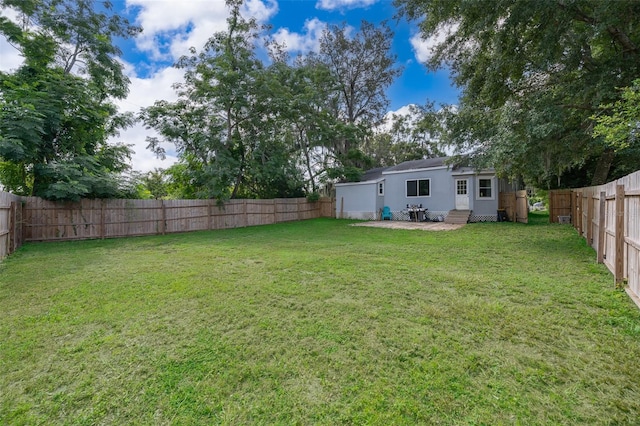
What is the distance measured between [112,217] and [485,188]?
52.9 feet

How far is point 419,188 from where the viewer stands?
15.3 m

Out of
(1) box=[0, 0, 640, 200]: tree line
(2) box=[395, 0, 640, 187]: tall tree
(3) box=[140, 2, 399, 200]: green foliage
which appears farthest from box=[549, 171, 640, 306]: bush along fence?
(3) box=[140, 2, 399, 200]: green foliage

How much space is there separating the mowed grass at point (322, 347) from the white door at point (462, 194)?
8.97 m

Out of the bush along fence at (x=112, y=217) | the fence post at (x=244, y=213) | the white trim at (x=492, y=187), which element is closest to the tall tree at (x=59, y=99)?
the bush along fence at (x=112, y=217)

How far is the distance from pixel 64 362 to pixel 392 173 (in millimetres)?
15556

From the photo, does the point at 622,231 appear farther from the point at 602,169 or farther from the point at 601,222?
the point at 602,169

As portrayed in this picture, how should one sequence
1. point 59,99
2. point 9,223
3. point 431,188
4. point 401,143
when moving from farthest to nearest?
point 401,143 < point 431,188 < point 59,99 < point 9,223

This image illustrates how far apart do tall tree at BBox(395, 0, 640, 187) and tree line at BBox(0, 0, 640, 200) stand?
0.04 metres

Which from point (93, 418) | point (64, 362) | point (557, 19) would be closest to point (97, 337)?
point (64, 362)

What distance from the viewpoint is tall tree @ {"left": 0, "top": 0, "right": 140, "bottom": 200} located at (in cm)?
885

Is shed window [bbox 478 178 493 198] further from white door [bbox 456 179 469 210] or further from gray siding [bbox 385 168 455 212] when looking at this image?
gray siding [bbox 385 168 455 212]

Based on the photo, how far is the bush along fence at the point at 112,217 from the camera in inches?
333

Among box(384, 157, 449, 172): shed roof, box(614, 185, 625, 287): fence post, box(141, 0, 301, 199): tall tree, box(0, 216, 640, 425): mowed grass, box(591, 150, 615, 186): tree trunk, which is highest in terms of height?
box(141, 0, 301, 199): tall tree

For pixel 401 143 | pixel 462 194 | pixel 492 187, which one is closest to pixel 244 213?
pixel 462 194
